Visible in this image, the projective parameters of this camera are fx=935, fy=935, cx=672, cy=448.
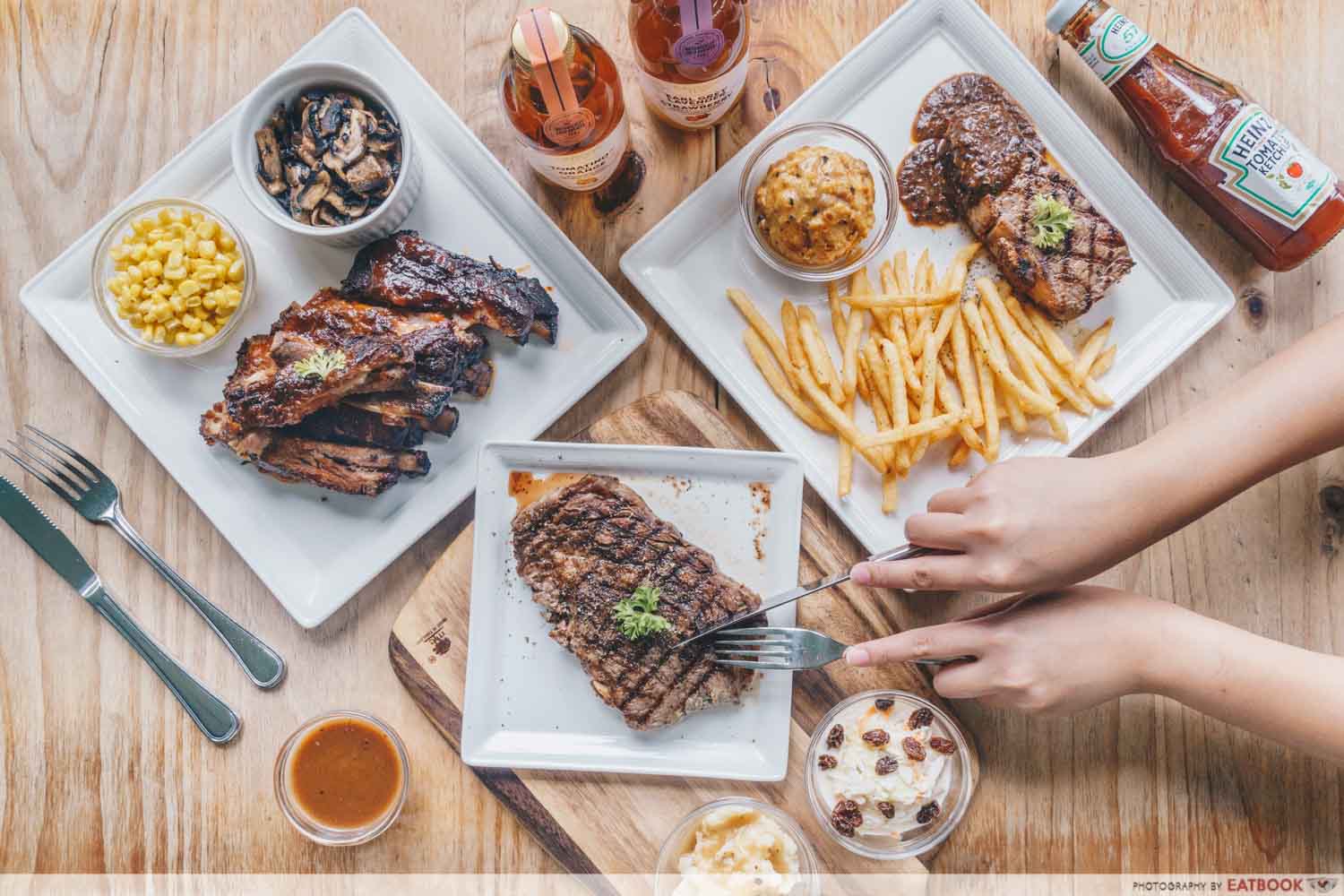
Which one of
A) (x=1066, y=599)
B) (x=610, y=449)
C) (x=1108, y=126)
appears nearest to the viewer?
(x=1066, y=599)

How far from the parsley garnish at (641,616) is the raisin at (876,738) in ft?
2.37

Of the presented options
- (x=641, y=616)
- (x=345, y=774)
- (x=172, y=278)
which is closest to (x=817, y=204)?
(x=641, y=616)

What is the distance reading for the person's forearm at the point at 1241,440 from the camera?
2762 millimetres

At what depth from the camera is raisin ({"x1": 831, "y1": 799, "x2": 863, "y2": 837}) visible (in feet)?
9.73

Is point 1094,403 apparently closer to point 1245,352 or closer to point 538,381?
point 1245,352

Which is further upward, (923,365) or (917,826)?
(923,365)

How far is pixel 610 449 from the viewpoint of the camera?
A: 10.2 feet

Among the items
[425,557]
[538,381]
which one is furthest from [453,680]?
[538,381]

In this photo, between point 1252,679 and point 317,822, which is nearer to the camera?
point 1252,679

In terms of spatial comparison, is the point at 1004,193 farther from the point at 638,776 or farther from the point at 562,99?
the point at 638,776

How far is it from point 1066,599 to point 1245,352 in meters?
1.21

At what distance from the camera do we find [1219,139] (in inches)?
121

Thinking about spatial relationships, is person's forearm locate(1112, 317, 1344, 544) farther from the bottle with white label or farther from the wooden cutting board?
the bottle with white label

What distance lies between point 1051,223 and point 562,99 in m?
1.62
